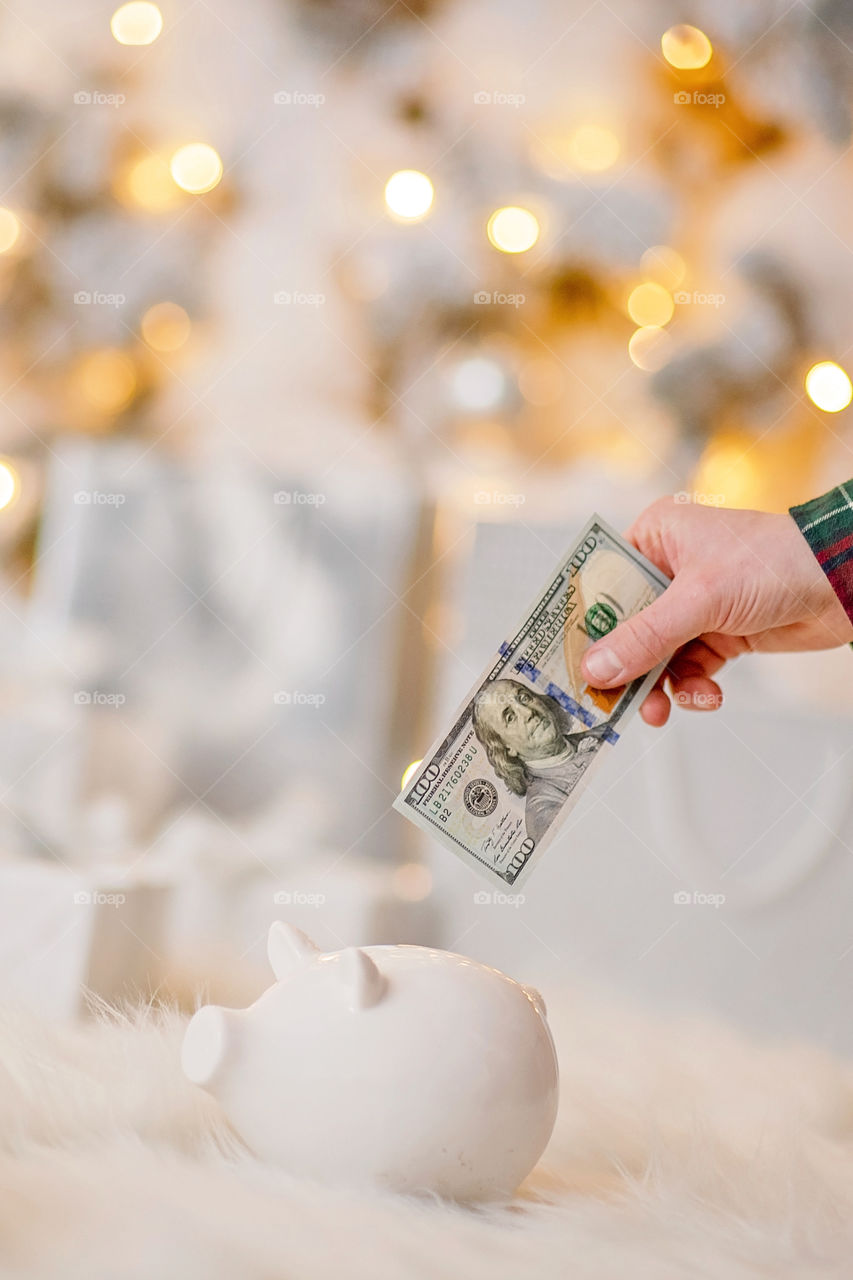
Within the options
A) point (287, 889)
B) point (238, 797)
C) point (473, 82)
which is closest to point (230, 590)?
point (238, 797)

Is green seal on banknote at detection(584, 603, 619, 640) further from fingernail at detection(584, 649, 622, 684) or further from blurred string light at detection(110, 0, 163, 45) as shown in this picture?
blurred string light at detection(110, 0, 163, 45)

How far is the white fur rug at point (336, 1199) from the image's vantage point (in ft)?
2.17

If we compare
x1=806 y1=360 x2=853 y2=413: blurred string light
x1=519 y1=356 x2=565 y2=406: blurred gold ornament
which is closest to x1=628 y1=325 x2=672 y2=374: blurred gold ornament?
x1=519 y1=356 x2=565 y2=406: blurred gold ornament

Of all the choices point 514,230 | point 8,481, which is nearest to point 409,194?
point 514,230

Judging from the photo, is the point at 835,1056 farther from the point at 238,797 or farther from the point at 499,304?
the point at 499,304
